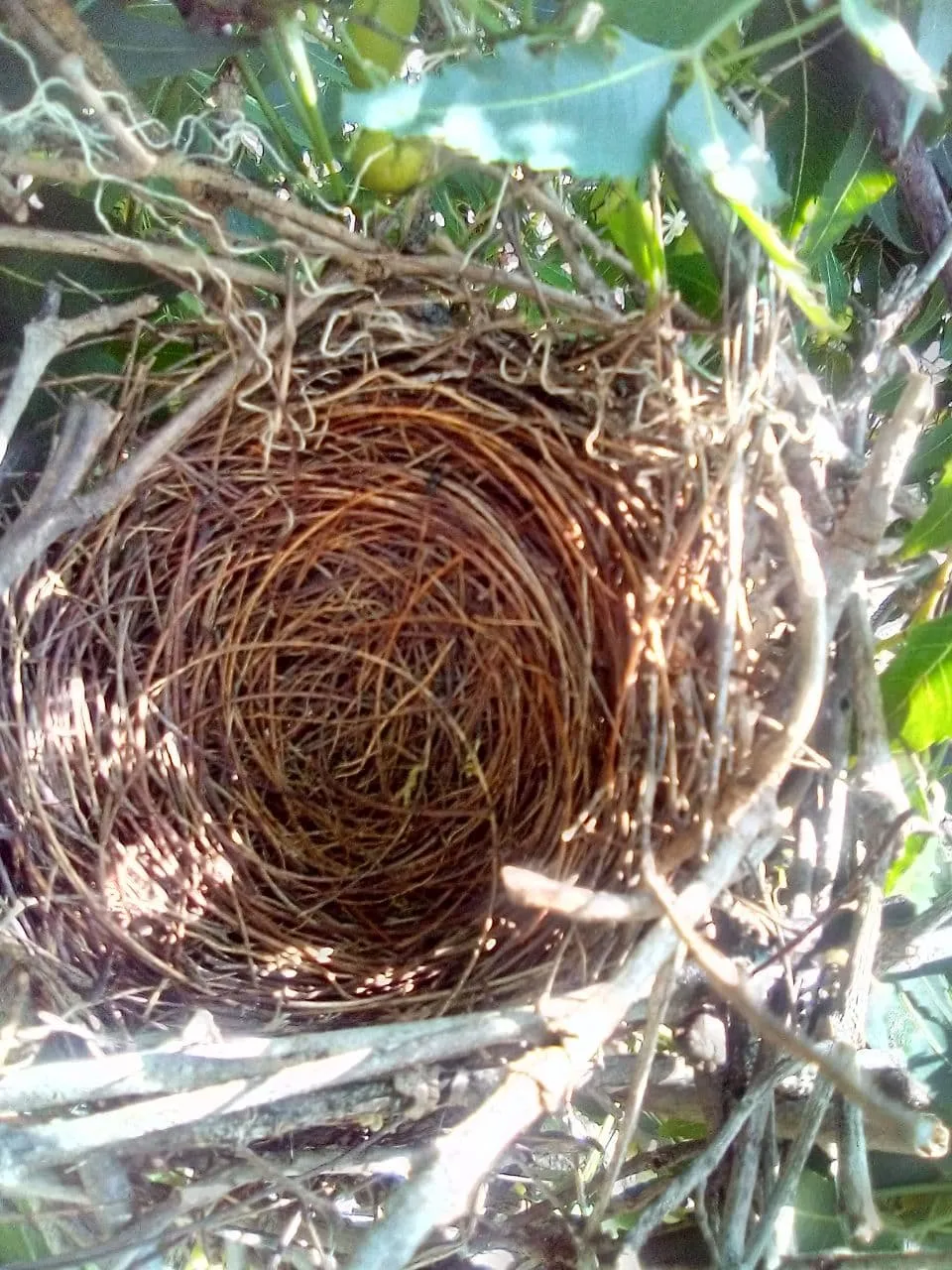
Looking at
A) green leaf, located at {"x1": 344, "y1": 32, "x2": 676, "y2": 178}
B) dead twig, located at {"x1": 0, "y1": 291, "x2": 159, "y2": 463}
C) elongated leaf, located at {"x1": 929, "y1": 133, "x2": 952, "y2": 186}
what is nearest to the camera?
green leaf, located at {"x1": 344, "y1": 32, "x2": 676, "y2": 178}

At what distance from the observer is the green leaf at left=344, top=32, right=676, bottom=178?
546mm

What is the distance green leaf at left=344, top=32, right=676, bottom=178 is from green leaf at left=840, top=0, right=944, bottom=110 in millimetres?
101

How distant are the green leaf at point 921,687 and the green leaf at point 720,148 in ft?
1.07

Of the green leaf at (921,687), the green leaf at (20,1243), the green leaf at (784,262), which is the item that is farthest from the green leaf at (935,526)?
the green leaf at (20,1243)

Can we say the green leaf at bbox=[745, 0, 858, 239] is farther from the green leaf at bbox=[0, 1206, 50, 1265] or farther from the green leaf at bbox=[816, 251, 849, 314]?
the green leaf at bbox=[0, 1206, 50, 1265]

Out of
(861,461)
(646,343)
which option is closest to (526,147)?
(646,343)

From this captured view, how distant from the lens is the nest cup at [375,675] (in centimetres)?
83

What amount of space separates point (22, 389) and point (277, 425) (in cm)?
22

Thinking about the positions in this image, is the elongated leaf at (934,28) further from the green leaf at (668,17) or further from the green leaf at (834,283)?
the green leaf at (834,283)

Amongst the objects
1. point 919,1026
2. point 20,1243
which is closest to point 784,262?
point 919,1026

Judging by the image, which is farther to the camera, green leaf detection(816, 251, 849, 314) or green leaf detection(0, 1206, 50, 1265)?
green leaf detection(816, 251, 849, 314)

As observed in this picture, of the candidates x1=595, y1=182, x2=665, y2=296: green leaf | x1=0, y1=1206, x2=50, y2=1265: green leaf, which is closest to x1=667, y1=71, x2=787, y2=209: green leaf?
x1=595, y1=182, x2=665, y2=296: green leaf

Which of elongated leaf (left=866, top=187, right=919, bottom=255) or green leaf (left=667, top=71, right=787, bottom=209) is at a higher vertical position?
elongated leaf (left=866, top=187, right=919, bottom=255)

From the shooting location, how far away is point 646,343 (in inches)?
31.3
